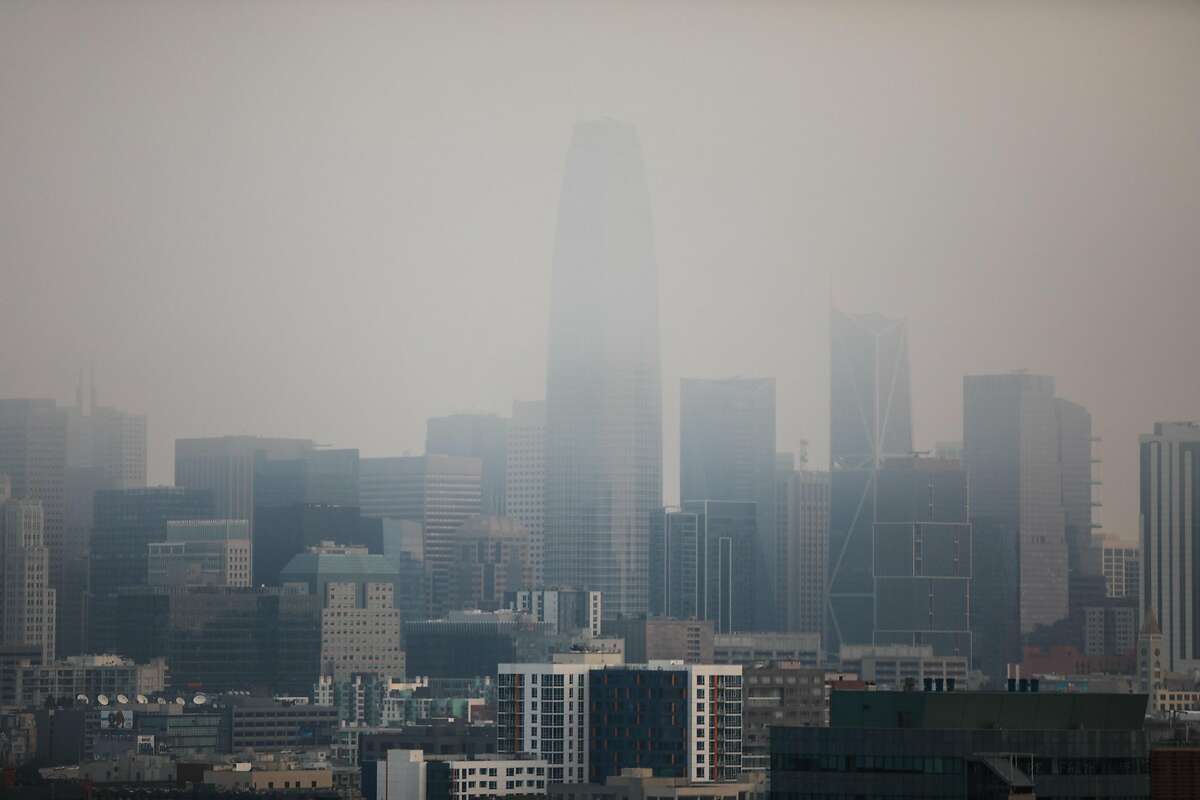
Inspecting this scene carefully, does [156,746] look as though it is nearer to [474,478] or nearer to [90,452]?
[90,452]

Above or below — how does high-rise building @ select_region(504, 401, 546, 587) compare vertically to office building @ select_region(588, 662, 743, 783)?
above

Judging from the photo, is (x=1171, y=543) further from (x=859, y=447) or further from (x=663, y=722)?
(x=663, y=722)

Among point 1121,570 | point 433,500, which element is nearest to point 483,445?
point 433,500

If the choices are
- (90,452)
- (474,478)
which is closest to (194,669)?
(90,452)

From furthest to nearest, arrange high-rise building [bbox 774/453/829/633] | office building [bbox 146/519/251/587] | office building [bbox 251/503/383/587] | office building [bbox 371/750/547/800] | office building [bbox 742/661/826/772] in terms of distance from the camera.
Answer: office building [bbox 251/503/383/587] → high-rise building [bbox 774/453/829/633] → office building [bbox 146/519/251/587] → office building [bbox 742/661/826/772] → office building [bbox 371/750/547/800]

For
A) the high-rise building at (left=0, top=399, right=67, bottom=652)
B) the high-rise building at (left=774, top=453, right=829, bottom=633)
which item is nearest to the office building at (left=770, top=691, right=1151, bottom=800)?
the high-rise building at (left=0, top=399, right=67, bottom=652)

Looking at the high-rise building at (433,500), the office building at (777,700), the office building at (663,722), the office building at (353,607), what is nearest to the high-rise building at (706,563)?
the high-rise building at (433,500)

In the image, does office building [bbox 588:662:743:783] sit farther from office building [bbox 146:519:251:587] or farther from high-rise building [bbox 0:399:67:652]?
office building [bbox 146:519:251:587]

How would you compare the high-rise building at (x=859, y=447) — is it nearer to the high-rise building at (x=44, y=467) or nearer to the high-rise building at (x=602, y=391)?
the high-rise building at (x=602, y=391)
